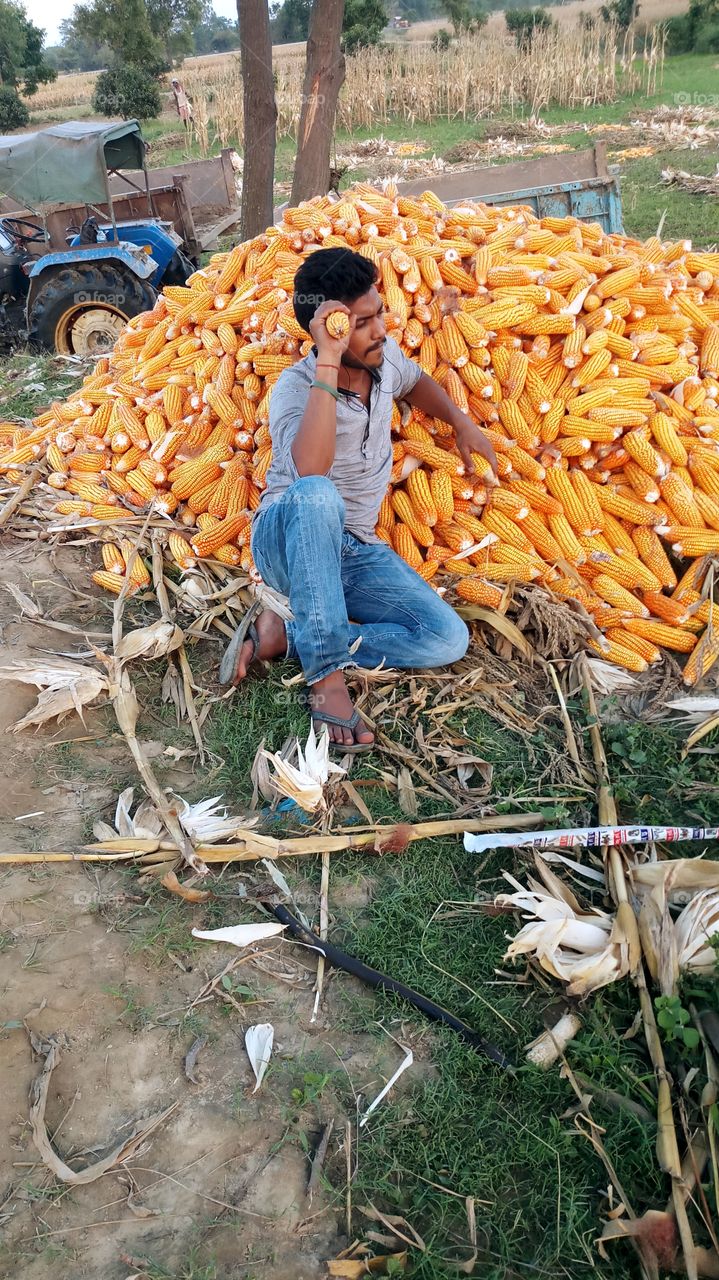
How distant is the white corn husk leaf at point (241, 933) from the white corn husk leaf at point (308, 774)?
0.47 m

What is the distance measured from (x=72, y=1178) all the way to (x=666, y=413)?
12.3 ft

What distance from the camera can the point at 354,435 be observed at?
334 centimetres

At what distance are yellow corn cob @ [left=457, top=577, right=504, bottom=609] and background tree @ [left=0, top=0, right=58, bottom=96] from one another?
→ 127 ft

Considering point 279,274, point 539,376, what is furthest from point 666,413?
point 279,274

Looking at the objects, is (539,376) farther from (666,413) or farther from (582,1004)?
(582,1004)

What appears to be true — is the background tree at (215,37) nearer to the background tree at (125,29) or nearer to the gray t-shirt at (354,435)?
the background tree at (125,29)

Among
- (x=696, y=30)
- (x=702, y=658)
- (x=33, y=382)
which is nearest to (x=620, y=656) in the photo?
(x=702, y=658)

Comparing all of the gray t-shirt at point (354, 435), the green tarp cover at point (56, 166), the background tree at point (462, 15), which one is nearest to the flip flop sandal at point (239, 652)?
the gray t-shirt at point (354, 435)

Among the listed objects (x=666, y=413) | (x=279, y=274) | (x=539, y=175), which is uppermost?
(x=539, y=175)

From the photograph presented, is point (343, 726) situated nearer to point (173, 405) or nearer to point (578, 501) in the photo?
point (578, 501)

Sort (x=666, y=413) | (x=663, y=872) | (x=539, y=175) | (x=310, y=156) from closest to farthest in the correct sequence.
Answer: (x=663, y=872) < (x=666, y=413) < (x=310, y=156) < (x=539, y=175)

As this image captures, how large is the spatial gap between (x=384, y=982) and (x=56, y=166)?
28.4ft

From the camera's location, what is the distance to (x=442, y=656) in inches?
133

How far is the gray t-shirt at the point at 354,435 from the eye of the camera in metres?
3.21
